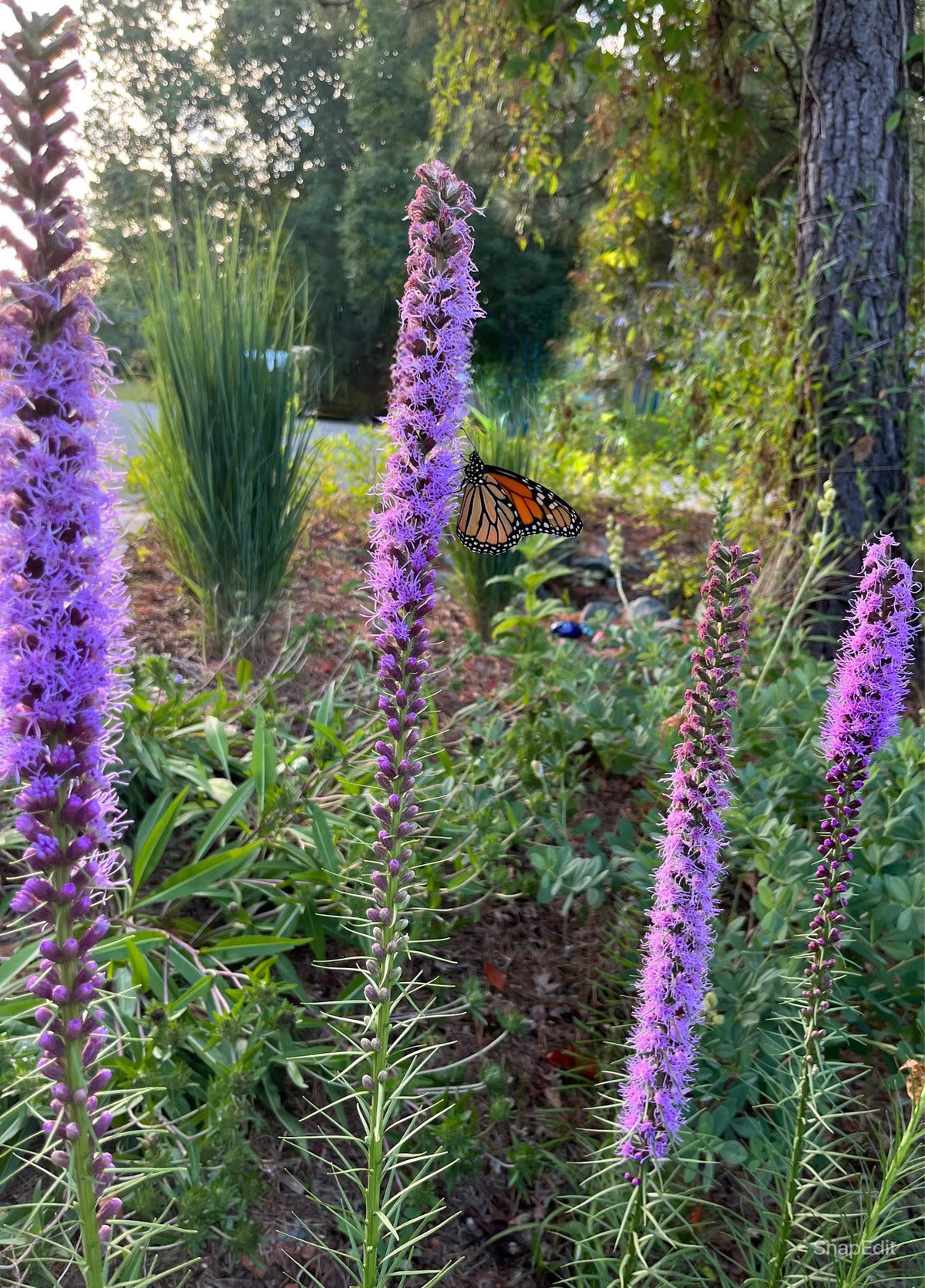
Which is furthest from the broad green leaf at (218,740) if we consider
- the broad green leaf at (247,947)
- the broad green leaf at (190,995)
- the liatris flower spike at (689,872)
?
the liatris flower spike at (689,872)

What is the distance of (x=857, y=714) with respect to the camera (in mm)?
1542

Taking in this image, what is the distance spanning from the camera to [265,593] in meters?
4.50

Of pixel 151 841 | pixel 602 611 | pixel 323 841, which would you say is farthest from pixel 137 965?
pixel 602 611

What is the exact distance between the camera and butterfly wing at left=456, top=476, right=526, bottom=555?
11.9ft

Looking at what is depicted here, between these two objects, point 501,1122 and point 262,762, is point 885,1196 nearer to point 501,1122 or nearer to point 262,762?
point 501,1122

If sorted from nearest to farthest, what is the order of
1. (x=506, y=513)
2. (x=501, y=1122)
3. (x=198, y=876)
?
(x=501, y=1122) < (x=198, y=876) < (x=506, y=513)

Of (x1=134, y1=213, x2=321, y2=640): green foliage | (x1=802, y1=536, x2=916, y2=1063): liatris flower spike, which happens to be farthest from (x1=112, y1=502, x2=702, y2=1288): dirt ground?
(x1=802, y1=536, x2=916, y2=1063): liatris flower spike

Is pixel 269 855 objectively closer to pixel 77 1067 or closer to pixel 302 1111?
pixel 302 1111

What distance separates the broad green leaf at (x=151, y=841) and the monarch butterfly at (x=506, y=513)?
1.32 m

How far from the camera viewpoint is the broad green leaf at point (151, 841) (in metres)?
2.54

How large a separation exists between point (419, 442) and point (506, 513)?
2.31 m

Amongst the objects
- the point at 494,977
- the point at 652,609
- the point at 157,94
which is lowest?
the point at 494,977

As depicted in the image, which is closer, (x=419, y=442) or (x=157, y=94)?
(x=419, y=442)

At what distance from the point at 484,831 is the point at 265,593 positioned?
213cm
